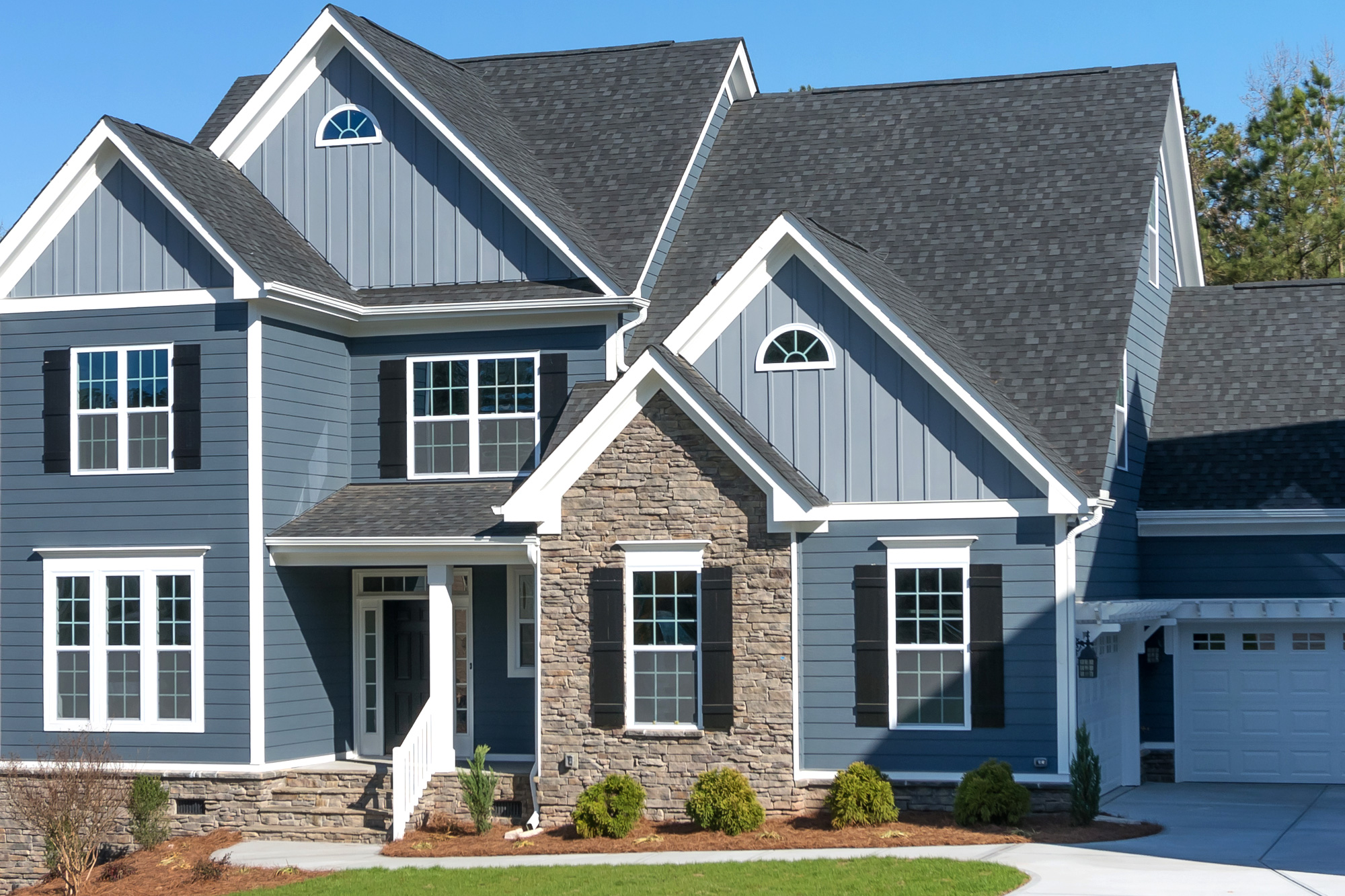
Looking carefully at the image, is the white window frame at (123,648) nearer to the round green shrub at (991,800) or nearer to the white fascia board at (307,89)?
the white fascia board at (307,89)

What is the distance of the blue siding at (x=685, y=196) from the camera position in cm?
2058

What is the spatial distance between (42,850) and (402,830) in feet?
14.3

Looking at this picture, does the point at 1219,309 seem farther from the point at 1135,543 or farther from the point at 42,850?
the point at 42,850

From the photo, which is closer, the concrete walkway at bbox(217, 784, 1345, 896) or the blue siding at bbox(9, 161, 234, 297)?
the concrete walkway at bbox(217, 784, 1345, 896)

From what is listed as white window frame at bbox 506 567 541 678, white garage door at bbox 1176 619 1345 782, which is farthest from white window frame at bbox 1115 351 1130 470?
white window frame at bbox 506 567 541 678

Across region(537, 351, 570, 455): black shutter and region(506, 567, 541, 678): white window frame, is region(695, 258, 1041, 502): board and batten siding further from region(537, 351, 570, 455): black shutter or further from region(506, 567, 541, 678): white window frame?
region(506, 567, 541, 678): white window frame

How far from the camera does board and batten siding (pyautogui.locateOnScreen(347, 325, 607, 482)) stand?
64.4ft

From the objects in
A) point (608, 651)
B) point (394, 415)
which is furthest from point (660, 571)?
point (394, 415)

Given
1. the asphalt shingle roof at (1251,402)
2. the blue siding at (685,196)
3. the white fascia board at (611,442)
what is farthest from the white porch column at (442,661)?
the asphalt shingle roof at (1251,402)

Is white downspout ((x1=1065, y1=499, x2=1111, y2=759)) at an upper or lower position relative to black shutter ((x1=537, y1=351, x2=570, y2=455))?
lower

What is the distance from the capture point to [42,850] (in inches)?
739

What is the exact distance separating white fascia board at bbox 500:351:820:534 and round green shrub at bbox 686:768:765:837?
2.68 meters

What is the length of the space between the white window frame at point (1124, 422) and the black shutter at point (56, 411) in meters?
12.4

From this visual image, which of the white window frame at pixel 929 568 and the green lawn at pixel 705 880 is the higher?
the white window frame at pixel 929 568
